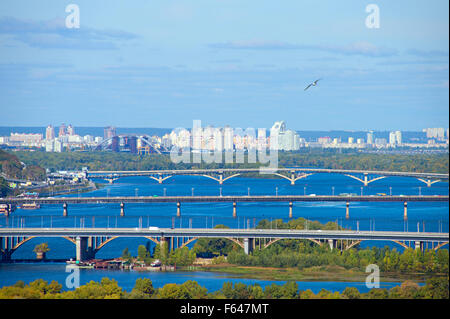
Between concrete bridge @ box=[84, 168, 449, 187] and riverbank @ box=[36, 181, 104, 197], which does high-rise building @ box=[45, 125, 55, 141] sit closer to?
concrete bridge @ box=[84, 168, 449, 187]

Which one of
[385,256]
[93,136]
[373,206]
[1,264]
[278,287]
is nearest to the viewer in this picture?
[278,287]

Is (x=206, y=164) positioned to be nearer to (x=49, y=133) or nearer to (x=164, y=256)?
(x=164, y=256)

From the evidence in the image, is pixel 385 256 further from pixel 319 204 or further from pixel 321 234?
pixel 319 204

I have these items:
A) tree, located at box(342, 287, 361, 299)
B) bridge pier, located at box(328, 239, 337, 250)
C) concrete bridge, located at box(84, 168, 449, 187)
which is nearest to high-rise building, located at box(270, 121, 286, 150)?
concrete bridge, located at box(84, 168, 449, 187)

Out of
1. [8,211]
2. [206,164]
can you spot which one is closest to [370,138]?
[206,164]

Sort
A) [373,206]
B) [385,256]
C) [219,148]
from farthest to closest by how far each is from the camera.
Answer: [219,148] → [373,206] → [385,256]
